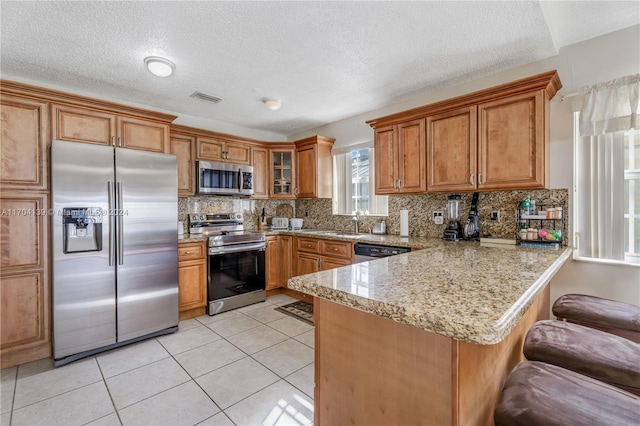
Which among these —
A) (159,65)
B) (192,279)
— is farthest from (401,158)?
(192,279)

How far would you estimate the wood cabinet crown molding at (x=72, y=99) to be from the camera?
2333 millimetres

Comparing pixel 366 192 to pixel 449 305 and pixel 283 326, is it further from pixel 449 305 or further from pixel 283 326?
pixel 449 305

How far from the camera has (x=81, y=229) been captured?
247 cm

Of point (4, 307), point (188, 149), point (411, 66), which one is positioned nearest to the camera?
point (4, 307)

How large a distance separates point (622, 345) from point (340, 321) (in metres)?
1.23

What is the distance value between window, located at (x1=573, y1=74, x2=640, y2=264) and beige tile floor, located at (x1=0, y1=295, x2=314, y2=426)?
250 centimetres

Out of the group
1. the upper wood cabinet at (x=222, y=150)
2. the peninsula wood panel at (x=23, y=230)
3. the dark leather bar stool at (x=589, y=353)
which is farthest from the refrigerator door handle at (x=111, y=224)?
the dark leather bar stool at (x=589, y=353)

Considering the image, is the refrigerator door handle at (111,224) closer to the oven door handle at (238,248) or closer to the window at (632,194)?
the oven door handle at (238,248)

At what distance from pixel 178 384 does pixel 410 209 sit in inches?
111

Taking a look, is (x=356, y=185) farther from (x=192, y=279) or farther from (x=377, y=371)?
(x=377, y=371)

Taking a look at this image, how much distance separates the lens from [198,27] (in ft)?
6.60

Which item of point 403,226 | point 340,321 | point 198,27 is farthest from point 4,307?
point 403,226

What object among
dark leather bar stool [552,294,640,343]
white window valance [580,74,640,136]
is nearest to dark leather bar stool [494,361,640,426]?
dark leather bar stool [552,294,640,343]

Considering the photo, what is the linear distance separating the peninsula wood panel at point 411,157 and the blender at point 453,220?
0.34 meters
